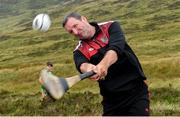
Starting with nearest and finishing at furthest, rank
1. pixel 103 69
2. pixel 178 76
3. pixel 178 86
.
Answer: pixel 103 69, pixel 178 86, pixel 178 76

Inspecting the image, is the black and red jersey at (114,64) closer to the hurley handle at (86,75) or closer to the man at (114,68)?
the man at (114,68)

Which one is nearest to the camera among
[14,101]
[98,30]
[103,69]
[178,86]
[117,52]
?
[103,69]

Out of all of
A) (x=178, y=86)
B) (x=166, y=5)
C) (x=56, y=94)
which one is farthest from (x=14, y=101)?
(x=166, y=5)

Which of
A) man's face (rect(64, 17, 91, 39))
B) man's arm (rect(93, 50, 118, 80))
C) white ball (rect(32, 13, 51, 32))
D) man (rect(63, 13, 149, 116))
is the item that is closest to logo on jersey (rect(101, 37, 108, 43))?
man (rect(63, 13, 149, 116))

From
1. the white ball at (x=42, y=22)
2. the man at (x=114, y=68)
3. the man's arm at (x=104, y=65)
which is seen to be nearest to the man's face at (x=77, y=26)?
the man at (x=114, y=68)

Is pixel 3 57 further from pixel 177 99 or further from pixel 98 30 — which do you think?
pixel 98 30

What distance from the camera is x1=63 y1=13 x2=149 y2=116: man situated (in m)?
8.13

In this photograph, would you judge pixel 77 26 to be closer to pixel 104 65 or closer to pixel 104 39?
pixel 104 39

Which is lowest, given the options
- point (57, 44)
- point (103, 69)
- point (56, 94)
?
point (57, 44)

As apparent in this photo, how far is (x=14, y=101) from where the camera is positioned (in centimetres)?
3094

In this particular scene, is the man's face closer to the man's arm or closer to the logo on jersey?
the logo on jersey

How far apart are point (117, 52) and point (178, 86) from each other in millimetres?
28771

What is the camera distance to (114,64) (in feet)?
27.3

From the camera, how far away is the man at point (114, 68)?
320 inches
